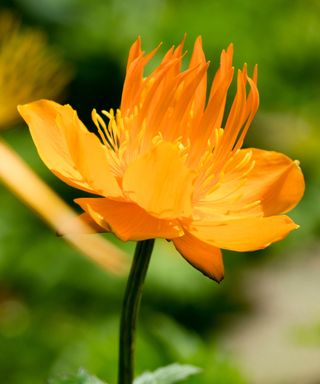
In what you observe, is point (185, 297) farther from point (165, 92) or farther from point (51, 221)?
point (165, 92)

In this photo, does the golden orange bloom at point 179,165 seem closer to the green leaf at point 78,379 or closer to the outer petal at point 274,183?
the outer petal at point 274,183

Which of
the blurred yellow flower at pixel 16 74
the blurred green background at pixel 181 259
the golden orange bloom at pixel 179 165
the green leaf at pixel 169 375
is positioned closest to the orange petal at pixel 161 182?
the golden orange bloom at pixel 179 165

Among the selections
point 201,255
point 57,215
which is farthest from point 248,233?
point 57,215

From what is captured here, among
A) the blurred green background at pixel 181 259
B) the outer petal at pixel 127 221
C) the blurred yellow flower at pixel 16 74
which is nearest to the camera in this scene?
the outer petal at pixel 127 221

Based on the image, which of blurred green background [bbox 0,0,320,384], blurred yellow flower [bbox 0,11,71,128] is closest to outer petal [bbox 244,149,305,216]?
blurred yellow flower [bbox 0,11,71,128]

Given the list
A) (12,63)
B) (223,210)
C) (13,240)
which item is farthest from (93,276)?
(223,210)

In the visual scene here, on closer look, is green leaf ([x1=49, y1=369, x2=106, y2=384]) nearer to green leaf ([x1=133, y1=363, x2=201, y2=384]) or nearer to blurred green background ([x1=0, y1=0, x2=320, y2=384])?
green leaf ([x1=133, y1=363, x2=201, y2=384])

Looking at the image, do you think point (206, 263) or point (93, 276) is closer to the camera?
point (206, 263)
